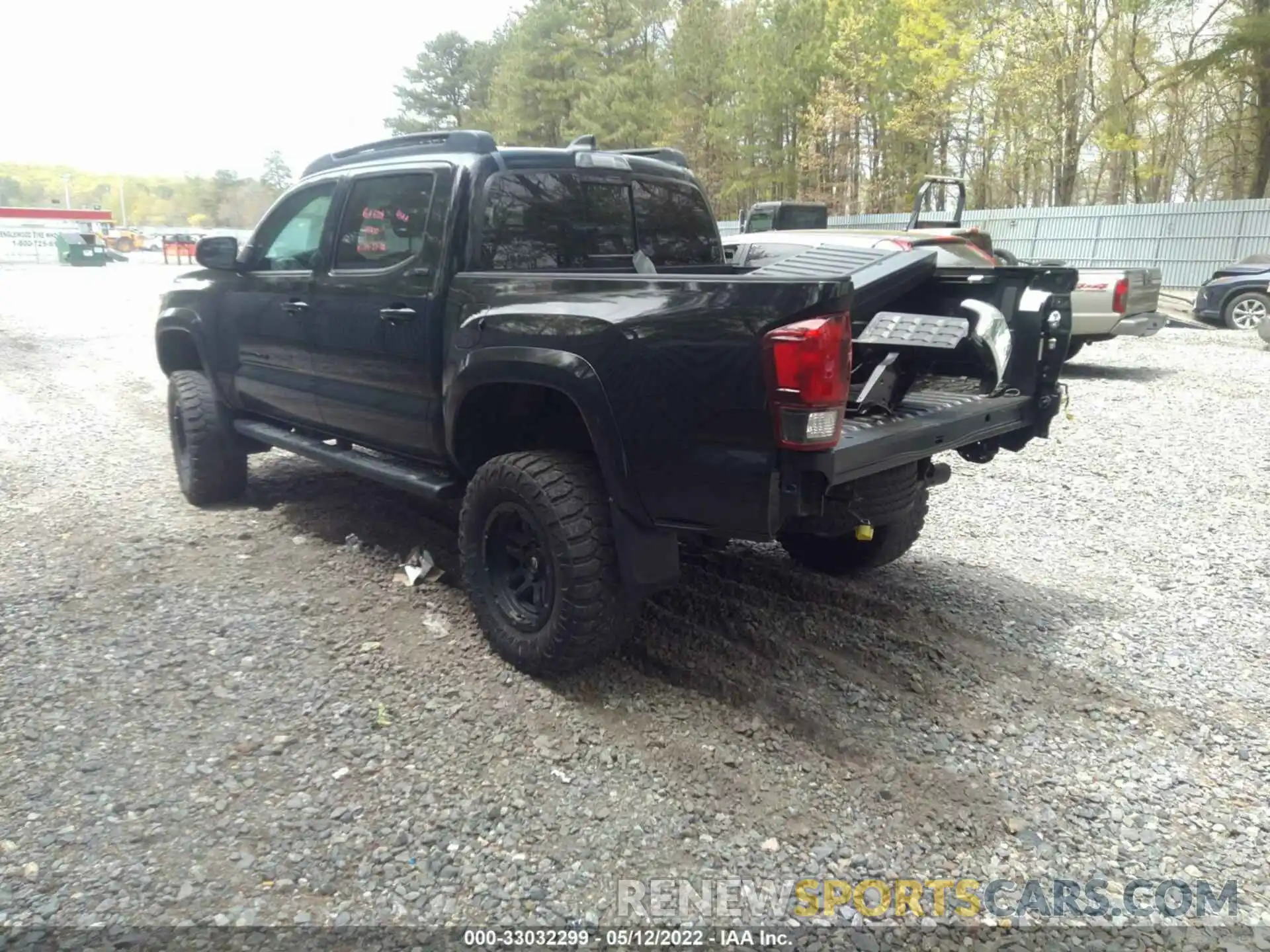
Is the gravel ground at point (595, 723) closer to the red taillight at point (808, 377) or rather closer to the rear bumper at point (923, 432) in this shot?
the rear bumper at point (923, 432)

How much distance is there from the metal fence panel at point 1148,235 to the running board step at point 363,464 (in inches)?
581

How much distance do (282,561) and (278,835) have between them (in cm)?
230

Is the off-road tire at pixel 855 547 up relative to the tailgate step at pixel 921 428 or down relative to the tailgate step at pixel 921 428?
down

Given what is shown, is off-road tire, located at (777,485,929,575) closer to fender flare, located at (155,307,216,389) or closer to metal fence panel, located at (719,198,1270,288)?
fender flare, located at (155,307,216,389)

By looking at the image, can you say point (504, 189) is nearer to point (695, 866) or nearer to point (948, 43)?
point (695, 866)

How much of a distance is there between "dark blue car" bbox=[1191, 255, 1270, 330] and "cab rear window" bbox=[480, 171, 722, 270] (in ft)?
45.3

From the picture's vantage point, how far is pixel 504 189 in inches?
155

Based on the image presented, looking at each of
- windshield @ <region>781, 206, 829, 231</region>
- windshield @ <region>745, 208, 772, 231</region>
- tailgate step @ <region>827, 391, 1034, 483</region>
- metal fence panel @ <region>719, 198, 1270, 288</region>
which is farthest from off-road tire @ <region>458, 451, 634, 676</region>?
metal fence panel @ <region>719, 198, 1270, 288</region>

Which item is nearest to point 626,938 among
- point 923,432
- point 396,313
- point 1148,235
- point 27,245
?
point 923,432

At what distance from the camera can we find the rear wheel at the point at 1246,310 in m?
14.7

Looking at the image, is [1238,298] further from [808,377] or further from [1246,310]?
[808,377]

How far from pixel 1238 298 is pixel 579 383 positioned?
15.5m

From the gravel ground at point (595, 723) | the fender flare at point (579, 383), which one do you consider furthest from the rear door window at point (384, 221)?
the gravel ground at point (595, 723)

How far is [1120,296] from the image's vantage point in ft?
33.2
